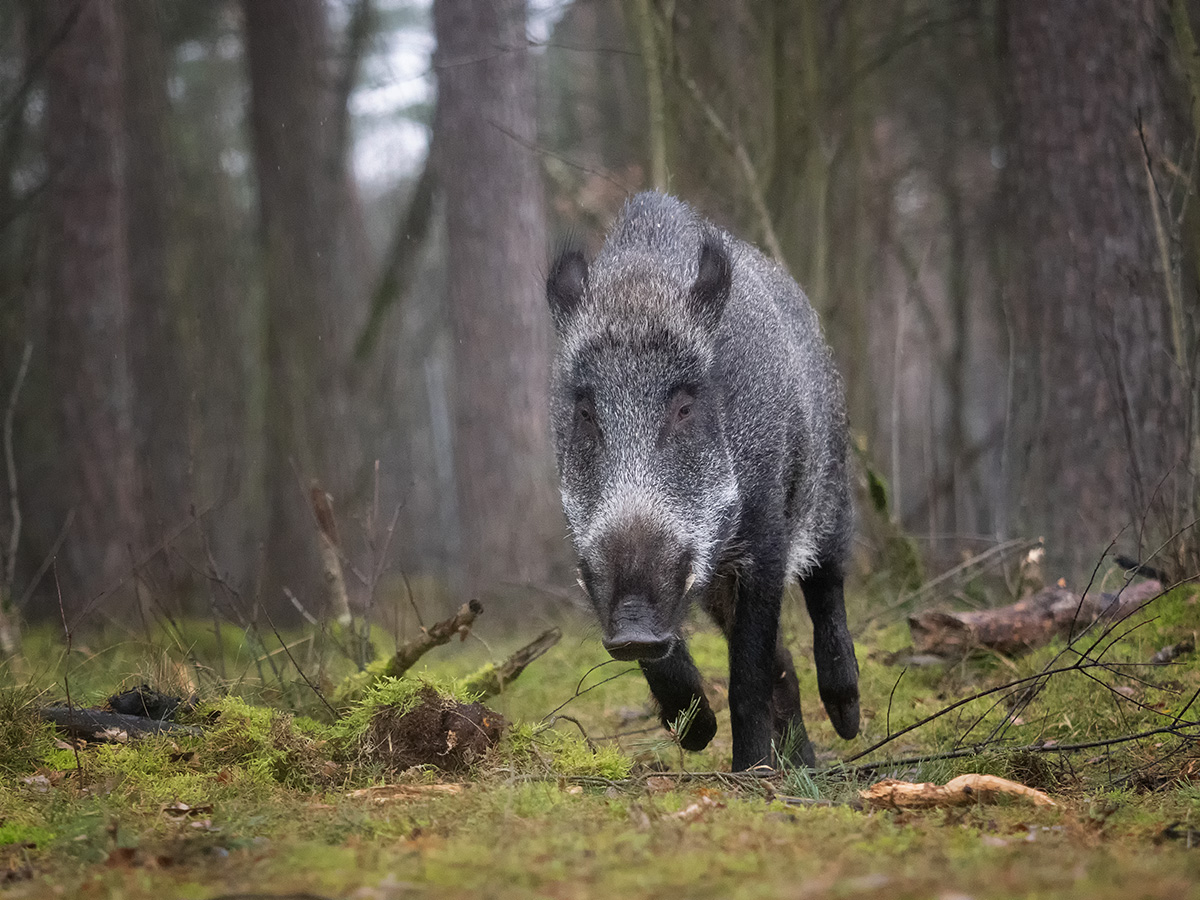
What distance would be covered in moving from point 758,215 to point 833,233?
424 cm

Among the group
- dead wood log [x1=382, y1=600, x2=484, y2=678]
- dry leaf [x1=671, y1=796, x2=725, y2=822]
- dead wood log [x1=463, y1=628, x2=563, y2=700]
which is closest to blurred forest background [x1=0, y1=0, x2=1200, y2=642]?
dead wood log [x1=382, y1=600, x2=484, y2=678]

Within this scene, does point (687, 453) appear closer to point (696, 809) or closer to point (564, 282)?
point (564, 282)

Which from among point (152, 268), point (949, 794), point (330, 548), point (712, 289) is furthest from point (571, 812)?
point (152, 268)

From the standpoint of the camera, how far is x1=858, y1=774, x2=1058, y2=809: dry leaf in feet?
12.0

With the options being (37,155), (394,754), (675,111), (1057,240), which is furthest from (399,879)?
(37,155)

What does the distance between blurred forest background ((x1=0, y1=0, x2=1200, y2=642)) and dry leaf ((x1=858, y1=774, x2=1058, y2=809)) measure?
1.37m

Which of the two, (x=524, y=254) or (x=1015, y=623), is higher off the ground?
(x=524, y=254)

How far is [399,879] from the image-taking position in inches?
103

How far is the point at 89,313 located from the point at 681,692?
26.9ft

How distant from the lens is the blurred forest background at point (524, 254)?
26.0 feet

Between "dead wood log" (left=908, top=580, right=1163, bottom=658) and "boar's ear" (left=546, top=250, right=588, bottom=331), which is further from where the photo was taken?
"dead wood log" (left=908, top=580, right=1163, bottom=658)

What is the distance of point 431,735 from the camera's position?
429cm

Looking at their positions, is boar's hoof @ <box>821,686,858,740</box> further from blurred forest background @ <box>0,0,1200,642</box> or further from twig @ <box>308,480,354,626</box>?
twig @ <box>308,480,354,626</box>

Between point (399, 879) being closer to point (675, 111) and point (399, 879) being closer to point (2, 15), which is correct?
point (675, 111)
